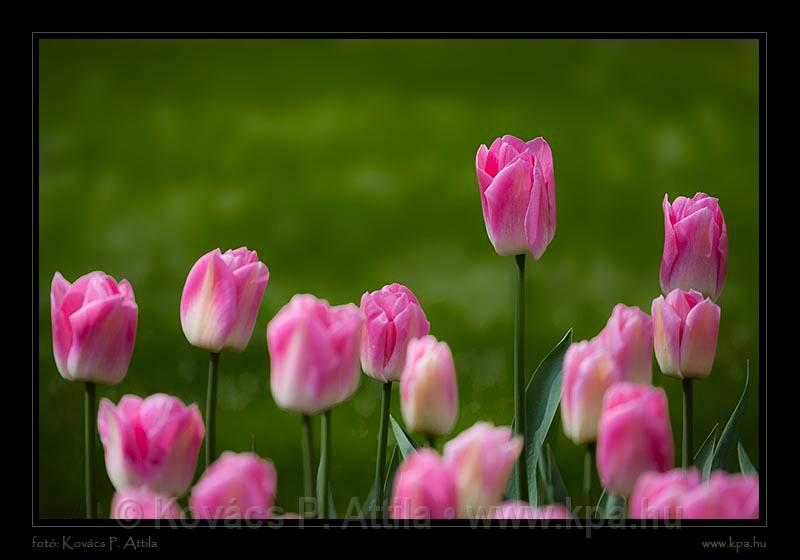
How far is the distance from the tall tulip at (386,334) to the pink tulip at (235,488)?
0.21 m

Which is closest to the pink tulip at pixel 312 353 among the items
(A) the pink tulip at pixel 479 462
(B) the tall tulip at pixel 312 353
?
(B) the tall tulip at pixel 312 353

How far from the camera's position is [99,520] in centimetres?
98

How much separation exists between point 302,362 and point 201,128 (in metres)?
0.83

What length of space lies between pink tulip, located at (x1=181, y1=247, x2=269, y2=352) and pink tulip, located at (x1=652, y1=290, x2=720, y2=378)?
33 cm

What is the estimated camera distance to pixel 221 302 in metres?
0.90

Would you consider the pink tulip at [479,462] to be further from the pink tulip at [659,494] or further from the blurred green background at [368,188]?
the blurred green background at [368,188]

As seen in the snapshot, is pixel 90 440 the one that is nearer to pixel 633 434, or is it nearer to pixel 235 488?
pixel 235 488

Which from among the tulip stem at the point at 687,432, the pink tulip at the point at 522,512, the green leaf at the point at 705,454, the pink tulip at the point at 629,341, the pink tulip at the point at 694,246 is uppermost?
the pink tulip at the point at 694,246

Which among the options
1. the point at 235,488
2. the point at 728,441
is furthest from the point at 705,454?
the point at 235,488

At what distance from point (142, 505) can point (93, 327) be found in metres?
0.15

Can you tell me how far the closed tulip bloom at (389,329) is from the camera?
934mm

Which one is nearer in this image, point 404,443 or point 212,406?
point 212,406
